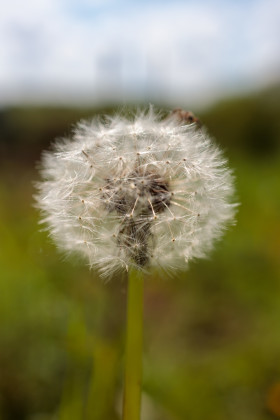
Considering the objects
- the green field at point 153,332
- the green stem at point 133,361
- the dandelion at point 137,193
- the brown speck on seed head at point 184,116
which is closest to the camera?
the green stem at point 133,361

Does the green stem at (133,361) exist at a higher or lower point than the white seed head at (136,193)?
lower

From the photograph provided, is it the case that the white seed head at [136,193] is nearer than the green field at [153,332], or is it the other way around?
the white seed head at [136,193]

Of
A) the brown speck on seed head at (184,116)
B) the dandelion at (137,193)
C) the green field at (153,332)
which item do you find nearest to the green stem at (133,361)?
the dandelion at (137,193)

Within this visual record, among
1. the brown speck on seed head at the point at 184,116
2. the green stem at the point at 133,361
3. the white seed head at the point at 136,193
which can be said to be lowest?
the green stem at the point at 133,361

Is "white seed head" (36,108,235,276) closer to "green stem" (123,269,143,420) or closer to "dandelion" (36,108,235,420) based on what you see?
"dandelion" (36,108,235,420)

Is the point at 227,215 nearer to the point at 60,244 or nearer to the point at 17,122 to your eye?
the point at 60,244

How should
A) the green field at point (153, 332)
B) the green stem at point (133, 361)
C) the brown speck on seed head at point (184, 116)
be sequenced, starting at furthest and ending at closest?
the green field at point (153, 332), the brown speck on seed head at point (184, 116), the green stem at point (133, 361)

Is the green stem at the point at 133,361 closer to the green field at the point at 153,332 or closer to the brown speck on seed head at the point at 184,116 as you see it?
the green field at the point at 153,332

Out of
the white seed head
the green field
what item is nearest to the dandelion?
the white seed head
